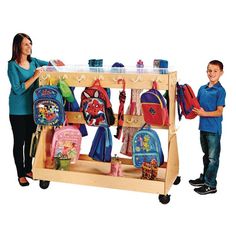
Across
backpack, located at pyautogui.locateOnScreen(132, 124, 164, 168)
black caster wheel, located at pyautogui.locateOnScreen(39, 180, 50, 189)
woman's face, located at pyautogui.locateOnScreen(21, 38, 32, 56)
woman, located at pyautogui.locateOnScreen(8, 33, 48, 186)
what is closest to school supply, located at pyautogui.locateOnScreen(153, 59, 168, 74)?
backpack, located at pyautogui.locateOnScreen(132, 124, 164, 168)

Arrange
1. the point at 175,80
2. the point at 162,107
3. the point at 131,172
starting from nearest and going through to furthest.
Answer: the point at 162,107, the point at 175,80, the point at 131,172

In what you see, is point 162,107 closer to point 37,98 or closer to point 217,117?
point 217,117

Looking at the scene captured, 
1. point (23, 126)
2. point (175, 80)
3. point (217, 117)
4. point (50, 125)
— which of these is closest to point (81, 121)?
point (50, 125)

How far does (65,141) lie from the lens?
5016 mm

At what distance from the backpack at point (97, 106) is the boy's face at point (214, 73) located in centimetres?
101

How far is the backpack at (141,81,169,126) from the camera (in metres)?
4.43

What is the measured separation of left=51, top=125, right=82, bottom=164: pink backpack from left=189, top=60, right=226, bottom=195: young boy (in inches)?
50.1

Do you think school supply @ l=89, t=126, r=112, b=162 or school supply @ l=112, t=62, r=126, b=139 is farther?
school supply @ l=89, t=126, r=112, b=162

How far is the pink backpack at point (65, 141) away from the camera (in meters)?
5.00

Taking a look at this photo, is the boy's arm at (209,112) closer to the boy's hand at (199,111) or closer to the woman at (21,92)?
the boy's hand at (199,111)

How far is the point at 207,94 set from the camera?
15.3ft

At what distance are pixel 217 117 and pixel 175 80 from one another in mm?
540

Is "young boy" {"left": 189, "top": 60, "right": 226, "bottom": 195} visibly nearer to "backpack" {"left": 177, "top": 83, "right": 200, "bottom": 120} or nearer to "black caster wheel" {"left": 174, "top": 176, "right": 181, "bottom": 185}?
"backpack" {"left": 177, "top": 83, "right": 200, "bottom": 120}

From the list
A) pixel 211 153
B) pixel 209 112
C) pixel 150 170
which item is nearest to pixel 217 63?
pixel 209 112
